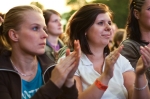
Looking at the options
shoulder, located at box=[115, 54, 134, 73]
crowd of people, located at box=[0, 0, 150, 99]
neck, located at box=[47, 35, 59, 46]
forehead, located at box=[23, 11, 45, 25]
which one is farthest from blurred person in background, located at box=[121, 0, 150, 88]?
neck, located at box=[47, 35, 59, 46]

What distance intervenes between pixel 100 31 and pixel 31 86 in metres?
0.78

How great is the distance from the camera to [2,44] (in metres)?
2.59

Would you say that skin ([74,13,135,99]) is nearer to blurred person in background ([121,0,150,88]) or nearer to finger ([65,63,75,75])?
blurred person in background ([121,0,150,88])

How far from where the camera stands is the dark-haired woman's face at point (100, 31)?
2.96 metres

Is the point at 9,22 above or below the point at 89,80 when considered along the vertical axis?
above

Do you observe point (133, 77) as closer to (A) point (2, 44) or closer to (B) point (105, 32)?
(B) point (105, 32)

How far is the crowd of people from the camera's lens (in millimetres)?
2344

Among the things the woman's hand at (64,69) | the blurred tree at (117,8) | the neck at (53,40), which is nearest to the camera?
the woman's hand at (64,69)

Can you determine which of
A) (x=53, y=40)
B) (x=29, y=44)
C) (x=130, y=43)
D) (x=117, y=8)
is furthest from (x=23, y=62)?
(x=117, y=8)

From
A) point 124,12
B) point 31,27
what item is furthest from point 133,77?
point 124,12

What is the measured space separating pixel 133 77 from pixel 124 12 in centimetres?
2697

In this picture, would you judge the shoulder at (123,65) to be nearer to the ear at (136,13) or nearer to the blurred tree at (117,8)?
the ear at (136,13)

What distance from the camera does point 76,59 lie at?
7.38ft

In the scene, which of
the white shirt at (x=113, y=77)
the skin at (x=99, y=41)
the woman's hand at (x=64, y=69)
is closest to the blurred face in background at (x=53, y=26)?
the skin at (x=99, y=41)
